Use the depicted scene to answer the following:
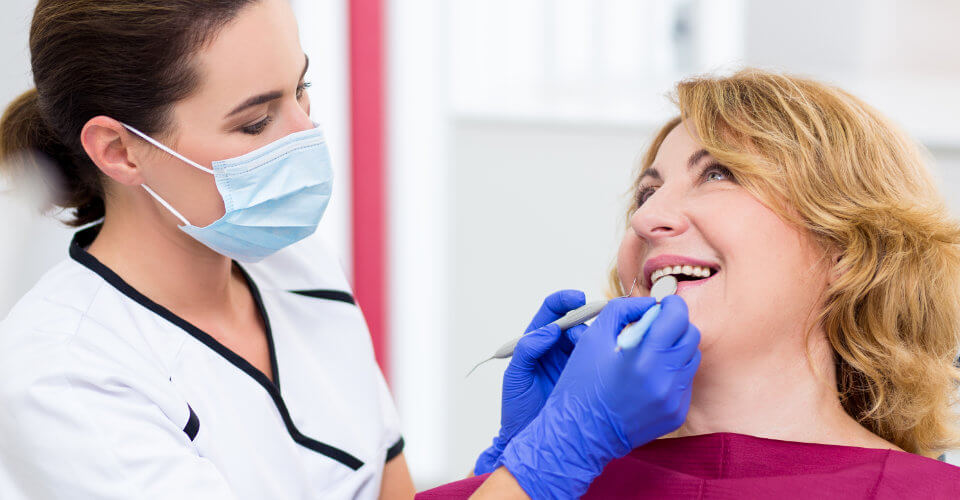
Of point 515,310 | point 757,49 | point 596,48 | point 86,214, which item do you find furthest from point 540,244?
point 86,214

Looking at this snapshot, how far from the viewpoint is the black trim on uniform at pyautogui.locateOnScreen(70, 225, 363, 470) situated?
125 cm

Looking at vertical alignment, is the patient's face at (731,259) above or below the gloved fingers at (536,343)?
above

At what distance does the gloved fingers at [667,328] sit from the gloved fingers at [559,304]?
0.29 meters

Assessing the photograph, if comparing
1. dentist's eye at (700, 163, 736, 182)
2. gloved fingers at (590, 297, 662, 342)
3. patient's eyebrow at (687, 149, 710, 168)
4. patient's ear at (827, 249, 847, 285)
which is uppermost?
patient's eyebrow at (687, 149, 710, 168)

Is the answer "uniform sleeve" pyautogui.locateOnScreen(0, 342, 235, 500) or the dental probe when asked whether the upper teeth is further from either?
"uniform sleeve" pyautogui.locateOnScreen(0, 342, 235, 500)

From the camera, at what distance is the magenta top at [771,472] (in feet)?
3.71

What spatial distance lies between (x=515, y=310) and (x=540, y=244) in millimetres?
255

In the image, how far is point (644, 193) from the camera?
1.37m

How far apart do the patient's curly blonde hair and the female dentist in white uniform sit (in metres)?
0.29

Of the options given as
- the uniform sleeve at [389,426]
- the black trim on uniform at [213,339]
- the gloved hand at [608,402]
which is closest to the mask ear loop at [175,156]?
the black trim on uniform at [213,339]

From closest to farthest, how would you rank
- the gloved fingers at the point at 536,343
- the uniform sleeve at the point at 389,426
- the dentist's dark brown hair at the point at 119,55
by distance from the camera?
the dentist's dark brown hair at the point at 119,55, the gloved fingers at the point at 536,343, the uniform sleeve at the point at 389,426

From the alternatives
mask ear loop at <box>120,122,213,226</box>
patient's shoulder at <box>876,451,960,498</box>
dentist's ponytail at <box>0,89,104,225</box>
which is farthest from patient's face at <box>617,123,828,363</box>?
dentist's ponytail at <box>0,89,104,225</box>

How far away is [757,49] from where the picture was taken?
118 inches

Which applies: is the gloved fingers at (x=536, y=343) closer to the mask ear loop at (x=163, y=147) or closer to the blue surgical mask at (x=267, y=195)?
the blue surgical mask at (x=267, y=195)
